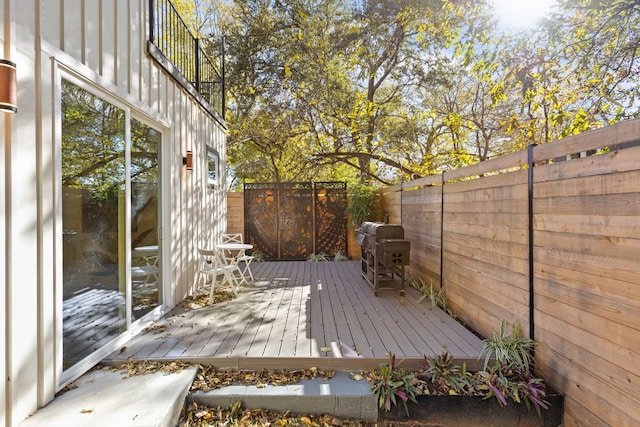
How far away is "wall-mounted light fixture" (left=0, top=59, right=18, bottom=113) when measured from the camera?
1.74 m

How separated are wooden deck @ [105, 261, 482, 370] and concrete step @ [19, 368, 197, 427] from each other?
0.82ft

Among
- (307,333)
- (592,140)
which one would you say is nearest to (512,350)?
(592,140)

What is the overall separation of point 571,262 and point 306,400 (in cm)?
199

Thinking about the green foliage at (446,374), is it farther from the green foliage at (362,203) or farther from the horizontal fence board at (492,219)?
the green foliage at (362,203)

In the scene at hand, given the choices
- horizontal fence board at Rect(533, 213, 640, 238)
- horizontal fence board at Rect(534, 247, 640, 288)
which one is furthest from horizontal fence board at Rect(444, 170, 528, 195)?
horizontal fence board at Rect(534, 247, 640, 288)

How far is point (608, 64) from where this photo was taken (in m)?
4.07

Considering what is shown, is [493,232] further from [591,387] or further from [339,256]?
[339,256]

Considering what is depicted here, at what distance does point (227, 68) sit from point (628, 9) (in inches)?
311

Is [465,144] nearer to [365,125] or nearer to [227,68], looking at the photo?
[365,125]

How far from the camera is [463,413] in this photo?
2.23 meters

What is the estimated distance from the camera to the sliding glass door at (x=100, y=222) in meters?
2.35

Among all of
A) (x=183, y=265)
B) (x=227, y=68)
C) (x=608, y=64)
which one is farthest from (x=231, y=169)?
(x=608, y=64)

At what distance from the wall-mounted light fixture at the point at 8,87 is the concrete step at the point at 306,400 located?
2.09m

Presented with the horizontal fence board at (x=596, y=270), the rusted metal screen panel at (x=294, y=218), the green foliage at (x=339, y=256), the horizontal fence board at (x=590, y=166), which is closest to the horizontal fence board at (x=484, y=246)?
the horizontal fence board at (x=596, y=270)
